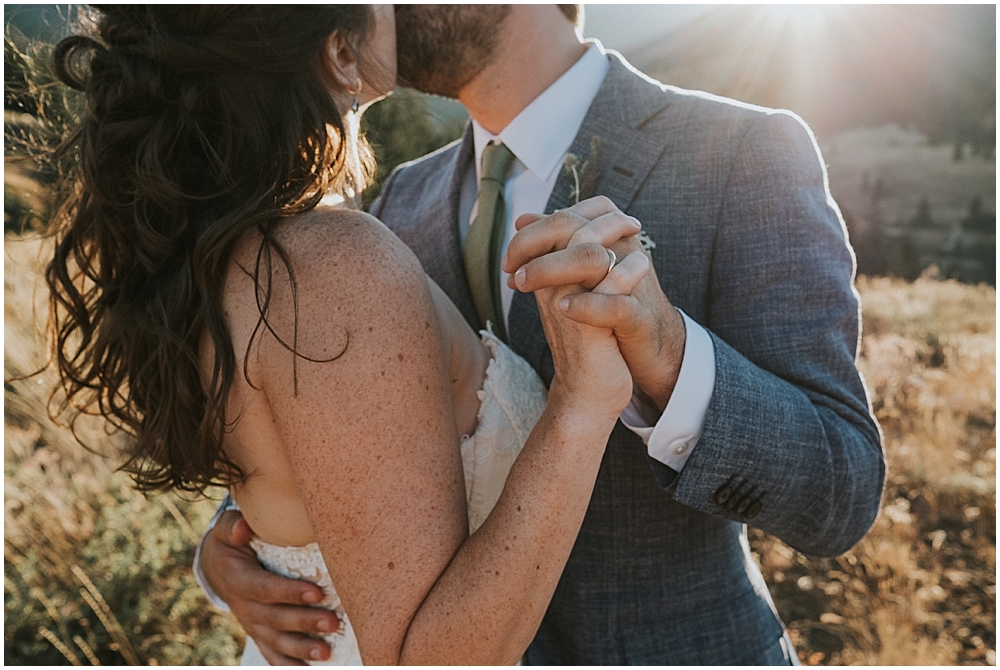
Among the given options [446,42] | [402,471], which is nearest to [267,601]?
[402,471]

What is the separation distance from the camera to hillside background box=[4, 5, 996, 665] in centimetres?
341

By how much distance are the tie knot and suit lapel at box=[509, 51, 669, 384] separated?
0.24 m

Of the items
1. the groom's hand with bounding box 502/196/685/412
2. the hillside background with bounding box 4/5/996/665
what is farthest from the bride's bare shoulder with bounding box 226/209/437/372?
the hillside background with bounding box 4/5/996/665

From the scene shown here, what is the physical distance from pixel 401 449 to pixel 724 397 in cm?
66

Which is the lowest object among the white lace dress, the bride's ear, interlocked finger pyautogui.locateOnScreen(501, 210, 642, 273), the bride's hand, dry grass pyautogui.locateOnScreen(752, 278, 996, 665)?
dry grass pyautogui.locateOnScreen(752, 278, 996, 665)

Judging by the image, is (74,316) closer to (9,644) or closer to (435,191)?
(435,191)

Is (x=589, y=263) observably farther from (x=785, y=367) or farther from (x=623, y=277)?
(x=785, y=367)

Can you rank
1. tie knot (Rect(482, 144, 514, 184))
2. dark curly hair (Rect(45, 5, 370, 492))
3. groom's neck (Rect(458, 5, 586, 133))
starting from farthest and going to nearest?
groom's neck (Rect(458, 5, 586, 133)) < tie knot (Rect(482, 144, 514, 184)) < dark curly hair (Rect(45, 5, 370, 492))

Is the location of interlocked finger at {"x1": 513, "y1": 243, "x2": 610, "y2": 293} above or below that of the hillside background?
above

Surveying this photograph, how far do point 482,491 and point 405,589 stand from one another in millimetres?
459

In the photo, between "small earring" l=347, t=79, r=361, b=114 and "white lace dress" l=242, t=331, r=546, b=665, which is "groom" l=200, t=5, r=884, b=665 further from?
"small earring" l=347, t=79, r=361, b=114

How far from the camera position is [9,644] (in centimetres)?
356

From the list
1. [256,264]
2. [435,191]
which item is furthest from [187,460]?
[435,191]

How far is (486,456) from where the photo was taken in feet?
5.25
